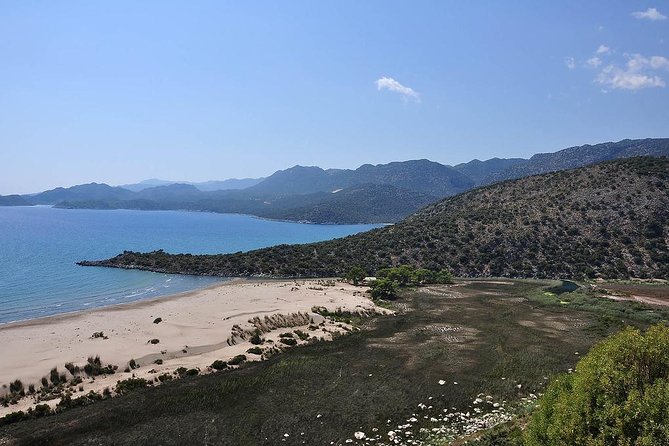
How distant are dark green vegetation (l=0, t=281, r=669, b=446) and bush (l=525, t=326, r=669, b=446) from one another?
11446mm

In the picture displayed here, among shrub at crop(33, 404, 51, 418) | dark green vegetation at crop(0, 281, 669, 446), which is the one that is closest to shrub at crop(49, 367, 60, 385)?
shrub at crop(33, 404, 51, 418)

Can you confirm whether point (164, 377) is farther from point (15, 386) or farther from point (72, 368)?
point (15, 386)

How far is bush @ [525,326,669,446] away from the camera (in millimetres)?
15133

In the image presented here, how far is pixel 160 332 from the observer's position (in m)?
47.9

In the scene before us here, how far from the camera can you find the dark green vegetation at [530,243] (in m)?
96.2

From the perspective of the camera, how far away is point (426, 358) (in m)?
40.8

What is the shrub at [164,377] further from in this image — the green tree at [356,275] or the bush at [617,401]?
the green tree at [356,275]

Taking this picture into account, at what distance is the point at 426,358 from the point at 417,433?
14.9m

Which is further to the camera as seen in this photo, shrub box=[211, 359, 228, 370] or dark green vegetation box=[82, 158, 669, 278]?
dark green vegetation box=[82, 158, 669, 278]

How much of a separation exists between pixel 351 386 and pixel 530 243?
275 feet

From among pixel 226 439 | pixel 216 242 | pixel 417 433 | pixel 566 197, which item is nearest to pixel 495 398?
pixel 417 433

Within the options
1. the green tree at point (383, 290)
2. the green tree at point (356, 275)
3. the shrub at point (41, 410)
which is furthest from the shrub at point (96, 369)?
the green tree at point (356, 275)

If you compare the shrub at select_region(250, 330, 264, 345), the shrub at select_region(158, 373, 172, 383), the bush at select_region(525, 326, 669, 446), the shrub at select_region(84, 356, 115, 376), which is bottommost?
the shrub at select_region(250, 330, 264, 345)

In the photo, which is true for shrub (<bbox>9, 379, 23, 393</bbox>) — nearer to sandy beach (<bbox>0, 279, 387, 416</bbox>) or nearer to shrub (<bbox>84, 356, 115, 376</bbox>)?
sandy beach (<bbox>0, 279, 387, 416</bbox>)
